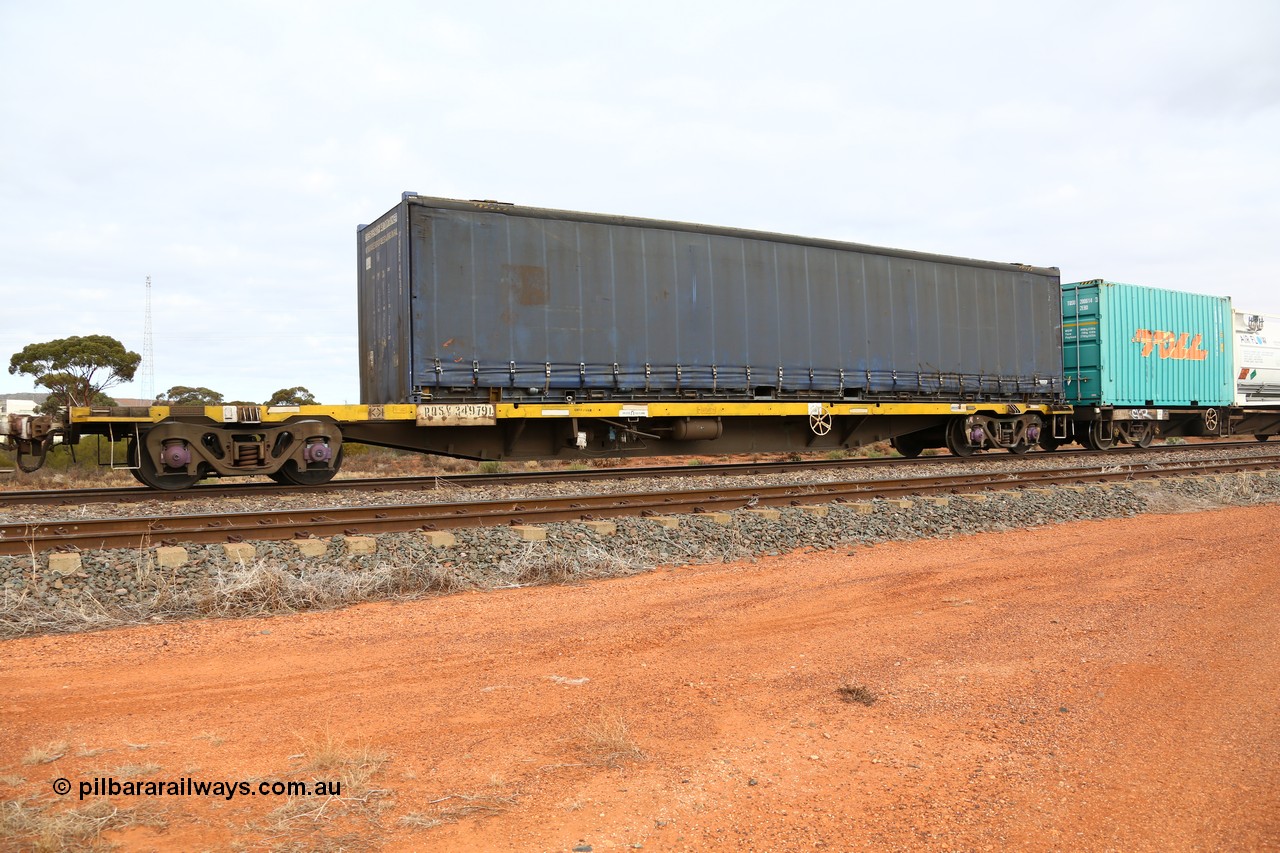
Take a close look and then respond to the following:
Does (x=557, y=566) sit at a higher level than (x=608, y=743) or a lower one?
higher

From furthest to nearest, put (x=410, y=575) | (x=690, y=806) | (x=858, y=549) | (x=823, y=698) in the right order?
(x=858, y=549)
(x=410, y=575)
(x=823, y=698)
(x=690, y=806)

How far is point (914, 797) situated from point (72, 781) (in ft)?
10.1

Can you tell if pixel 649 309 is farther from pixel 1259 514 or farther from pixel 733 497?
pixel 1259 514

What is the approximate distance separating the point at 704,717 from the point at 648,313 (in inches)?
370

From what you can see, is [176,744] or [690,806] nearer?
[690,806]

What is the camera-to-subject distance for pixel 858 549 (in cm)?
812

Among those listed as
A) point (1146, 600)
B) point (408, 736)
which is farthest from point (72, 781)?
point (1146, 600)

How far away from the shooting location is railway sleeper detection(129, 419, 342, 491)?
9.82 metres

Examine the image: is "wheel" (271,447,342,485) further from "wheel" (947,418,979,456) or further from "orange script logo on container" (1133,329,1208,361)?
"orange script logo on container" (1133,329,1208,361)

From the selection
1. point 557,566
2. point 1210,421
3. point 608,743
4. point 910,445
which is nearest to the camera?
point 608,743

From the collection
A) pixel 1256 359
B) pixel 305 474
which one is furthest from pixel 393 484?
pixel 1256 359

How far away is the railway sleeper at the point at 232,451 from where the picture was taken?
9820mm

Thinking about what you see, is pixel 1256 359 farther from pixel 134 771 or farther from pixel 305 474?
pixel 134 771

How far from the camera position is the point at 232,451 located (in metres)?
10.0
